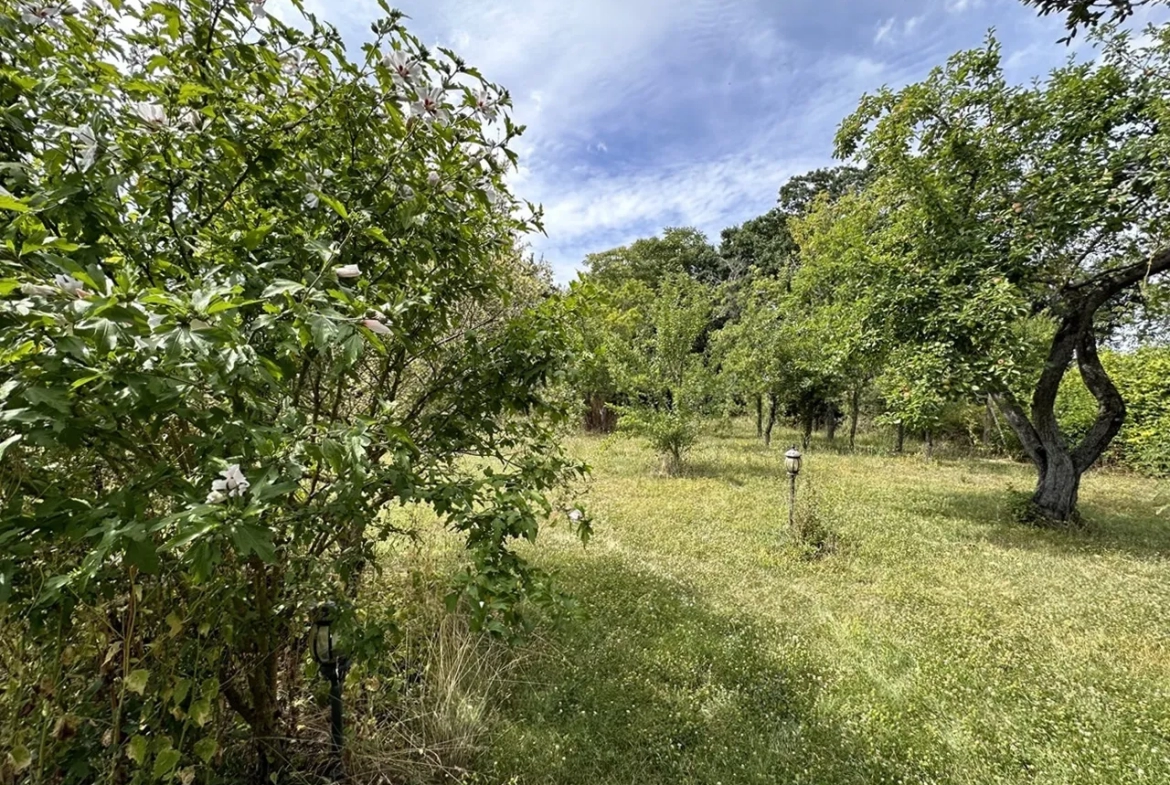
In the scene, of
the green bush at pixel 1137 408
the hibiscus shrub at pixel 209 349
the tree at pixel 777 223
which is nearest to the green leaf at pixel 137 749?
the hibiscus shrub at pixel 209 349

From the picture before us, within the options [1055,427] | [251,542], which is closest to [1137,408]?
[1055,427]

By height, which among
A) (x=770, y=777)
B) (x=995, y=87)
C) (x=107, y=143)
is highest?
(x=995, y=87)

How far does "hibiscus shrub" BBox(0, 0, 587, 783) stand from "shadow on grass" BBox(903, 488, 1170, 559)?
6.39m

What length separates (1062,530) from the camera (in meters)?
5.84

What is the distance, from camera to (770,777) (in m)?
2.12

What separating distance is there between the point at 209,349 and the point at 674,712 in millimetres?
2680

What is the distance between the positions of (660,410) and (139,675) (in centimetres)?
792

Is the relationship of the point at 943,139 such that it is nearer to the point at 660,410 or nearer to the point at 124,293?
the point at 660,410

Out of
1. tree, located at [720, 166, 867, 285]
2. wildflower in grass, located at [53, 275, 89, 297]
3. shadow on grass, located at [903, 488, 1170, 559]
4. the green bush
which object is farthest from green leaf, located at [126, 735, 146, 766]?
tree, located at [720, 166, 867, 285]

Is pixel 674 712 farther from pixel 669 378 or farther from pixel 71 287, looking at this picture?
pixel 669 378

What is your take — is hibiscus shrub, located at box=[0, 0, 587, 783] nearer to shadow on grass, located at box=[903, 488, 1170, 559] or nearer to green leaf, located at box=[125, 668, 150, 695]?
green leaf, located at box=[125, 668, 150, 695]

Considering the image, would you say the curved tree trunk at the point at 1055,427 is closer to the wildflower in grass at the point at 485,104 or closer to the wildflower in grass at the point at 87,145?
the wildflower in grass at the point at 485,104

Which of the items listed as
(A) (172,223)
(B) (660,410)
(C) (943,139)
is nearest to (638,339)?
(B) (660,410)

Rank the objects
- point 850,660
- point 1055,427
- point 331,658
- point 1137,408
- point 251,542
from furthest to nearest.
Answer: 1. point 1137,408
2. point 1055,427
3. point 850,660
4. point 331,658
5. point 251,542
